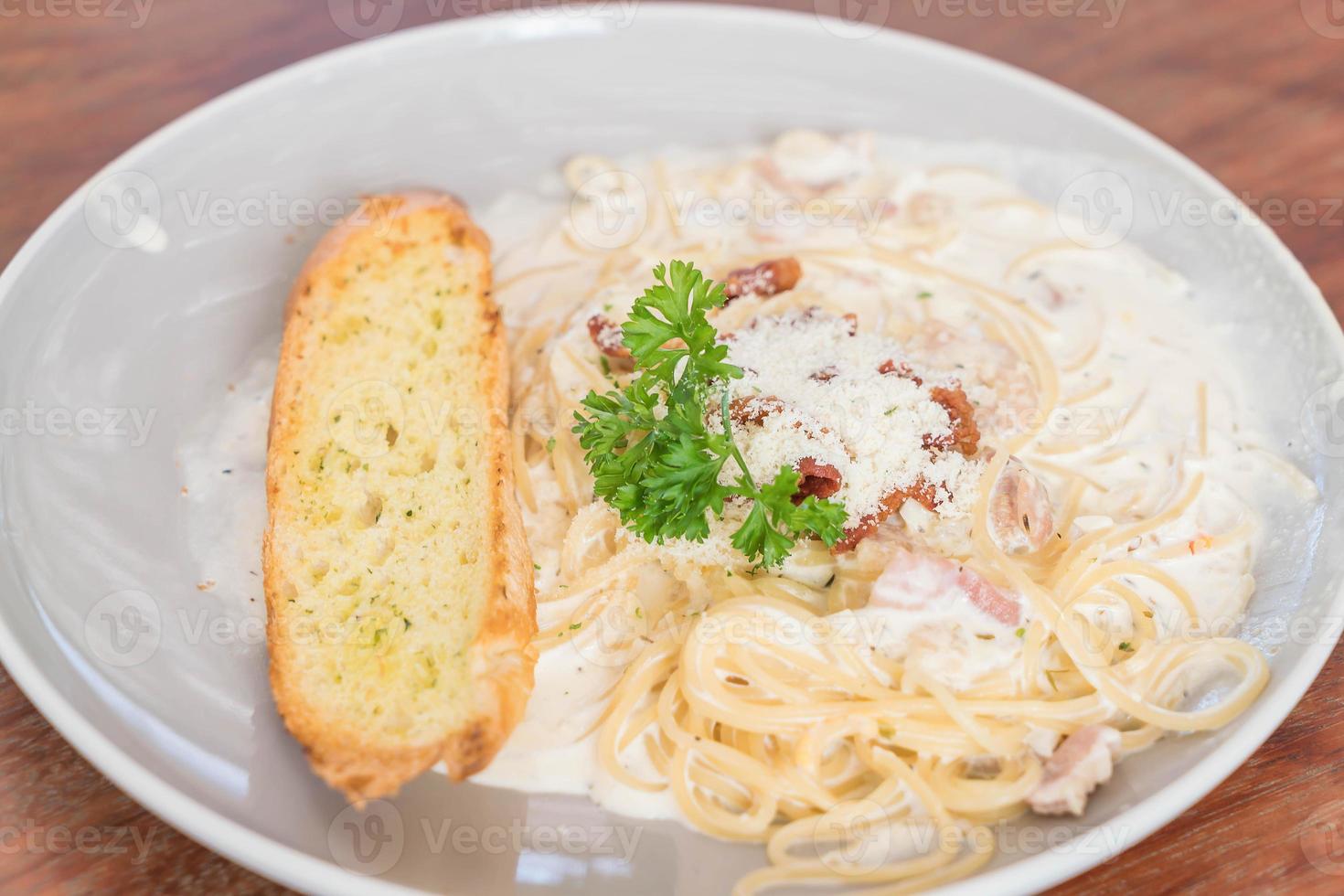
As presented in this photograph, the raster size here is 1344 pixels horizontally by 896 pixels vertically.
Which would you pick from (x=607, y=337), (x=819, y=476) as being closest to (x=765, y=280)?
(x=607, y=337)

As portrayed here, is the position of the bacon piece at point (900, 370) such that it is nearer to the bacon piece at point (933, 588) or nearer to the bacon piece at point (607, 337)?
the bacon piece at point (933, 588)

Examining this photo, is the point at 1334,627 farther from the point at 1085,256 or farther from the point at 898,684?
the point at 1085,256

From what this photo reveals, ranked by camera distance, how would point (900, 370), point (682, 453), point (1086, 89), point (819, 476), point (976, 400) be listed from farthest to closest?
point (1086, 89), point (976, 400), point (900, 370), point (819, 476), point (682, 453)

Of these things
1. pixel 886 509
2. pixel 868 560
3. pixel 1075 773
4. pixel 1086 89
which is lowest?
pixel 1075 773

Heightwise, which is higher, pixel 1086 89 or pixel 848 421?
pixel 1086 89

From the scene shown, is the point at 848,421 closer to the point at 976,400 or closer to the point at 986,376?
the point at 976,400

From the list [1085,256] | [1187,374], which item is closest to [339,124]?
[1085,256]
